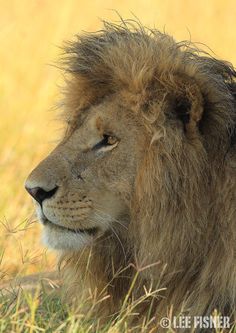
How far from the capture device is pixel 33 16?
11.0 m

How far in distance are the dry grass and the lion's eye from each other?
256 cm

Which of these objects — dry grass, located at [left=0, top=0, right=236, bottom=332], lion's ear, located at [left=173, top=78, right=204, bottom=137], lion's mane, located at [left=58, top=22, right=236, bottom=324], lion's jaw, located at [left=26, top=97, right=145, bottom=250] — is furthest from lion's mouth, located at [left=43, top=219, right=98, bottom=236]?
dry grass, located at [left=0, top=0, right=236, bottom=332]

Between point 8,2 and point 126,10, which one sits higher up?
point 8,2

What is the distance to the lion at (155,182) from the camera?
12.6 ft

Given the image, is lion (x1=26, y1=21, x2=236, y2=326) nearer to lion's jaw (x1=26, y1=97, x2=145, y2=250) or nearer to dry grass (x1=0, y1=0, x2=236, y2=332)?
lion's jaw (x1=26, y1=97, x2=145, y2=250)

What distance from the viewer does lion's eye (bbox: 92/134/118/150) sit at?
395 centimetres

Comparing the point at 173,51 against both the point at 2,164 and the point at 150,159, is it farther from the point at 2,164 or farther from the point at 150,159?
the point at 2,164

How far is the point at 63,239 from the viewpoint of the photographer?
3889 mm

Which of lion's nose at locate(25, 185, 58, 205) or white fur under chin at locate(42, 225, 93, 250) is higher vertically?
lion's nose at locate(25, 185, 58, 205)

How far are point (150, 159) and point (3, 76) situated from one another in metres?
6.09

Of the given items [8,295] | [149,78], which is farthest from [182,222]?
[8,295]

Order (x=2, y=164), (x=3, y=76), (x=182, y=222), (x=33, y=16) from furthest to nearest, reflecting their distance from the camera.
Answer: (x=33, y=16) → (x=3, y=76) → (x=2, y=164) → (x=182, y=222)

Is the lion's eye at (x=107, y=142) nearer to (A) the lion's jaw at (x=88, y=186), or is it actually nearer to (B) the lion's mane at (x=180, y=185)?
(A) the lion's jaw at (x=88, y=186)

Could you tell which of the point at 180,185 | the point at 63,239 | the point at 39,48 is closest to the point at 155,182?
the point at 180,185
